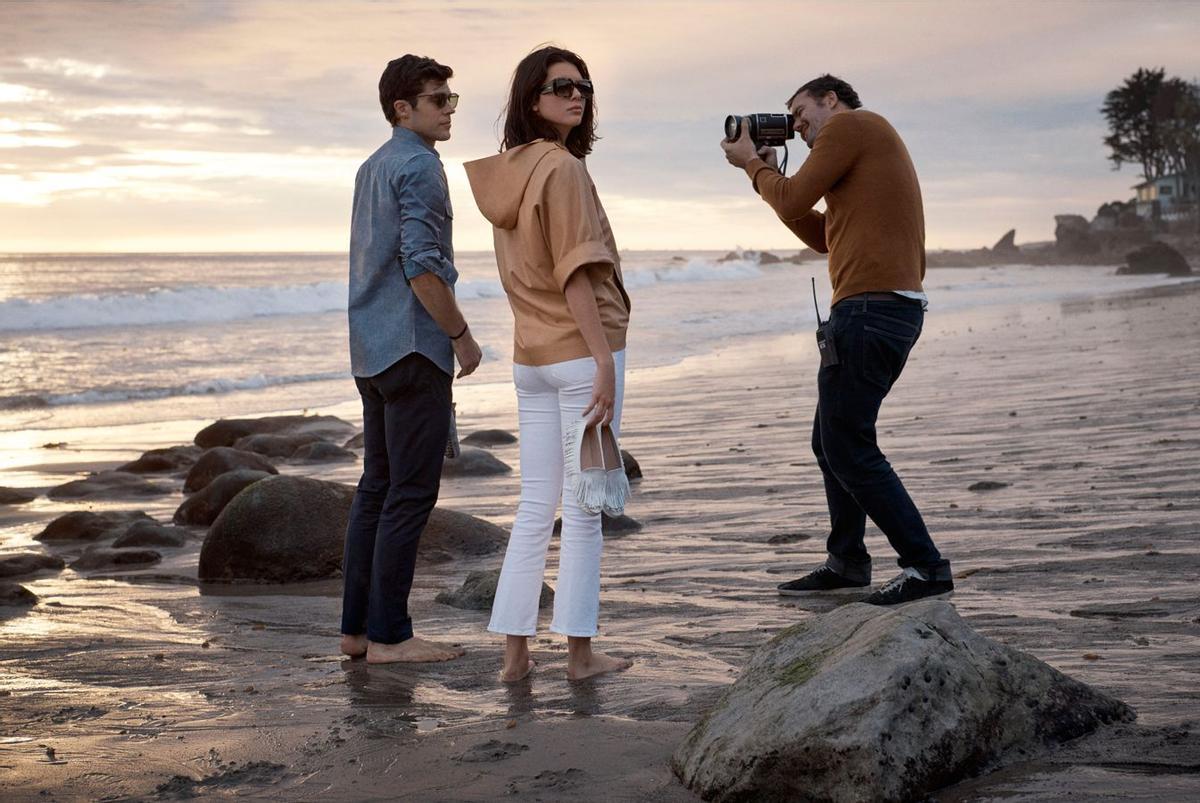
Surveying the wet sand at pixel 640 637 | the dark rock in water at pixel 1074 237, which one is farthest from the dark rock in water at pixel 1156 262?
the wet sand at pixel 640 637

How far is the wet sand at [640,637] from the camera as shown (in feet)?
10.4

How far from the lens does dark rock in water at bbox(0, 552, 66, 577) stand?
20.9 feet

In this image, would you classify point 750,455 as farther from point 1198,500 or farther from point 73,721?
point 73,721

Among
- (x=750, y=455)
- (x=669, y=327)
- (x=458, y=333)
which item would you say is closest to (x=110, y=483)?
(x=750, y=455)

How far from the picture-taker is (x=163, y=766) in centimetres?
329

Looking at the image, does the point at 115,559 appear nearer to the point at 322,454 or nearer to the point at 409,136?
the point at 409,136

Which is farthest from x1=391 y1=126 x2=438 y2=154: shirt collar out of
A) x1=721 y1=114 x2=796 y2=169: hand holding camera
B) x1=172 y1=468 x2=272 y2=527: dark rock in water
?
x1=172 y1=468 x2=272 y2=527: dark rock in water

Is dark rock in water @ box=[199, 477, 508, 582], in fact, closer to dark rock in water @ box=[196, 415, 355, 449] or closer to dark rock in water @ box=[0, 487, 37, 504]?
dark rock in water @ box=[0, 487, 37, 504]

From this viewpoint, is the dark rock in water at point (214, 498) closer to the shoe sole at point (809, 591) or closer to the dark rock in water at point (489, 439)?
the dark rock in water at point (489, 439)

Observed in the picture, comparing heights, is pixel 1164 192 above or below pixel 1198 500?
above

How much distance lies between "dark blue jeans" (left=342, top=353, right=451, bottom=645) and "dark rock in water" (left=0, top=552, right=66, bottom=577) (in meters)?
2.68

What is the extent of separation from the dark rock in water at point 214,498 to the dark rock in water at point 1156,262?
165ft

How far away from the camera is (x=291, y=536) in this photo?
636 cm

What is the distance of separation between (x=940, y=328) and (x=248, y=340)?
45.7ft
